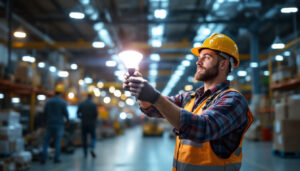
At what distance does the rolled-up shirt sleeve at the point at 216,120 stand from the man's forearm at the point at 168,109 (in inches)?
0.9

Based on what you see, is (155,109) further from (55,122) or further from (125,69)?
(125,69)

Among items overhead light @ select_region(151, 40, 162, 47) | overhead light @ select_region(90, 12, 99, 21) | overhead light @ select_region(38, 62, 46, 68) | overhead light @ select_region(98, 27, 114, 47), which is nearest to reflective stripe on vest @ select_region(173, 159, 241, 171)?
overhead light @ select_region(90, 12, 99, 21)

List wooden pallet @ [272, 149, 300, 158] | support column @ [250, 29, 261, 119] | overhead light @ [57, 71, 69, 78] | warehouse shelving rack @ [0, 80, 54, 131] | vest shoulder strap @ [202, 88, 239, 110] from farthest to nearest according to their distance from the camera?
support column @ [250, 29, 261, 119] → overhead light @ [57, 71, 69, 78] → warehouse shelving rack @ [0, 80, 54, 131] → wooden pallet @ [272, 149, 300, 158] → vest shoulder strap @ [202, 88, 239, 110]

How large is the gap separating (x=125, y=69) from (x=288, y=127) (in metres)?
5.00

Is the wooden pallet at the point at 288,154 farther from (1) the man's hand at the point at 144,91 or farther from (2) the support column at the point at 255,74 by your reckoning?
(1) the man's hand at the point at 144,91

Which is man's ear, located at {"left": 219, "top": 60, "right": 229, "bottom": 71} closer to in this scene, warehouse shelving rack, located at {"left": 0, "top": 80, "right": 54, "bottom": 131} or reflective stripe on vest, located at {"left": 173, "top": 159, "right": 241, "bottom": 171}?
reflective stripe on vest, located at {"left": 173, "top": 159, "right": 241, "bottom": 171}

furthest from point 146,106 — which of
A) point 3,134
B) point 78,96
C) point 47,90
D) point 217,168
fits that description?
point 78,96

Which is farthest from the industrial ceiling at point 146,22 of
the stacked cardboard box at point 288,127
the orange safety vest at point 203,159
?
the orange safety vest at point 203,159

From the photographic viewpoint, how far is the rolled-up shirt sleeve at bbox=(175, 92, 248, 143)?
4.33 feet

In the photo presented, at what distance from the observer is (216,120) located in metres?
1.38

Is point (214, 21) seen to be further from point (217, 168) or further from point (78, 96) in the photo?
point (217, 168)

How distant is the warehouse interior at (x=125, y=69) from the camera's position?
6.81 metres

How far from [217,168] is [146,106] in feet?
1.96

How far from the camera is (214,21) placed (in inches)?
491
